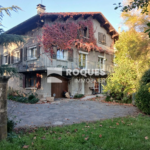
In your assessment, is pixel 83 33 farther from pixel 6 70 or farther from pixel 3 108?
pixel 3 108

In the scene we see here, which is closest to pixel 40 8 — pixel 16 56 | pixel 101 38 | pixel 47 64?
pixel 16 56

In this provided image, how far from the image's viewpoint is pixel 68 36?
13680 mm

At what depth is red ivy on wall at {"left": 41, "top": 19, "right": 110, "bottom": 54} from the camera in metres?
12.6

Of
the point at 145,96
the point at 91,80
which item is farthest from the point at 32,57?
the point at 145,96

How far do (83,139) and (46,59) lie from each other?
9594 millimetres

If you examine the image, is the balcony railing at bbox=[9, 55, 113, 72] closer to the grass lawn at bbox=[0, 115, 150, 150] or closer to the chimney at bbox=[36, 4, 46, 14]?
the chimney at bbox=[36, 4, 46, 14]

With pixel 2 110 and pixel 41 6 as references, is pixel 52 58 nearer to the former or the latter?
pixel 41 6

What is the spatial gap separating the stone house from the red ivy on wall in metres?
0.48

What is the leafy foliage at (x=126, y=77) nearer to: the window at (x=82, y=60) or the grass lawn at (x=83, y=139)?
the window at (x=82, y=60)

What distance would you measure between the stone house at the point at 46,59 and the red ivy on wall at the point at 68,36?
1.57ft

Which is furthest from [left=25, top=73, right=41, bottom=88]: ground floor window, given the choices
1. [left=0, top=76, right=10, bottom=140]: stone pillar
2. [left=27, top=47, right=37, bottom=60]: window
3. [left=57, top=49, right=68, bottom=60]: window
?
[left=0, top=76, right=10, bottom=140]: stone pillar

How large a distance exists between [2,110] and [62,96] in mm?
10833

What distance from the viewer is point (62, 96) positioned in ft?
46.8

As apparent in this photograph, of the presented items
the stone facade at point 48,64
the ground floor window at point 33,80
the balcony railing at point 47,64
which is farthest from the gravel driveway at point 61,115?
the ground floor window at point 33,80
